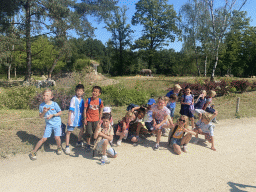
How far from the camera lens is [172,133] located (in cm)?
478

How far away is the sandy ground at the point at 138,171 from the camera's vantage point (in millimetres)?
3229

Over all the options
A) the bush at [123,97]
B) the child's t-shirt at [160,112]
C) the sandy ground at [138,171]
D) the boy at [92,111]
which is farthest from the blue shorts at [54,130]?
the bush at [123,97]

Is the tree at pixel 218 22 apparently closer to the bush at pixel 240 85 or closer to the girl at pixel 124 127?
the bush at pixel 240 85

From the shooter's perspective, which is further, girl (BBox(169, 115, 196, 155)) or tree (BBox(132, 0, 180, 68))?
tree (BBox(132, 0, 180, 68))

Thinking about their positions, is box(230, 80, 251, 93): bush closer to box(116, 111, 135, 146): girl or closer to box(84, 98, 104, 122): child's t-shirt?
box(116, 111, 135, 146): girl

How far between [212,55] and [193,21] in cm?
918

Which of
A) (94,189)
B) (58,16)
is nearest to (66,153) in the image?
(94,189)

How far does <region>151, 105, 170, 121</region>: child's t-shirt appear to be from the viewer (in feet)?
16.1

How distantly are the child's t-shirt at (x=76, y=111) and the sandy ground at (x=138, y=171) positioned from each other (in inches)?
26.2

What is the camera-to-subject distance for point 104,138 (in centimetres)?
409

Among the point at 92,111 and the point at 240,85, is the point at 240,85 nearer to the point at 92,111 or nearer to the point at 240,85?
the point at 240,85

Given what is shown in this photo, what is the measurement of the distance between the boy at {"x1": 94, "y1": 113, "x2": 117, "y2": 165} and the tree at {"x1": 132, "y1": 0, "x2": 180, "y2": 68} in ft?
104

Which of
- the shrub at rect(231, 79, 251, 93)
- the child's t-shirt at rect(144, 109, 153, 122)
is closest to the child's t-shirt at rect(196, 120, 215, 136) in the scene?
the child's t-shirt at rect(144, 109, 153, 122)

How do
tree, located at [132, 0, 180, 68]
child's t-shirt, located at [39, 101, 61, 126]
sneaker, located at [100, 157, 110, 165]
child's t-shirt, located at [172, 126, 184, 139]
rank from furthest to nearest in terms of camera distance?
tree, located at [132, 0, 180, 68]
child's t-shirt, located at [172, 126, 184, 139]
child's t-shirt, located at [39, 101, 61, 126]
sneaker, located at [100, 157, 110, 165]
